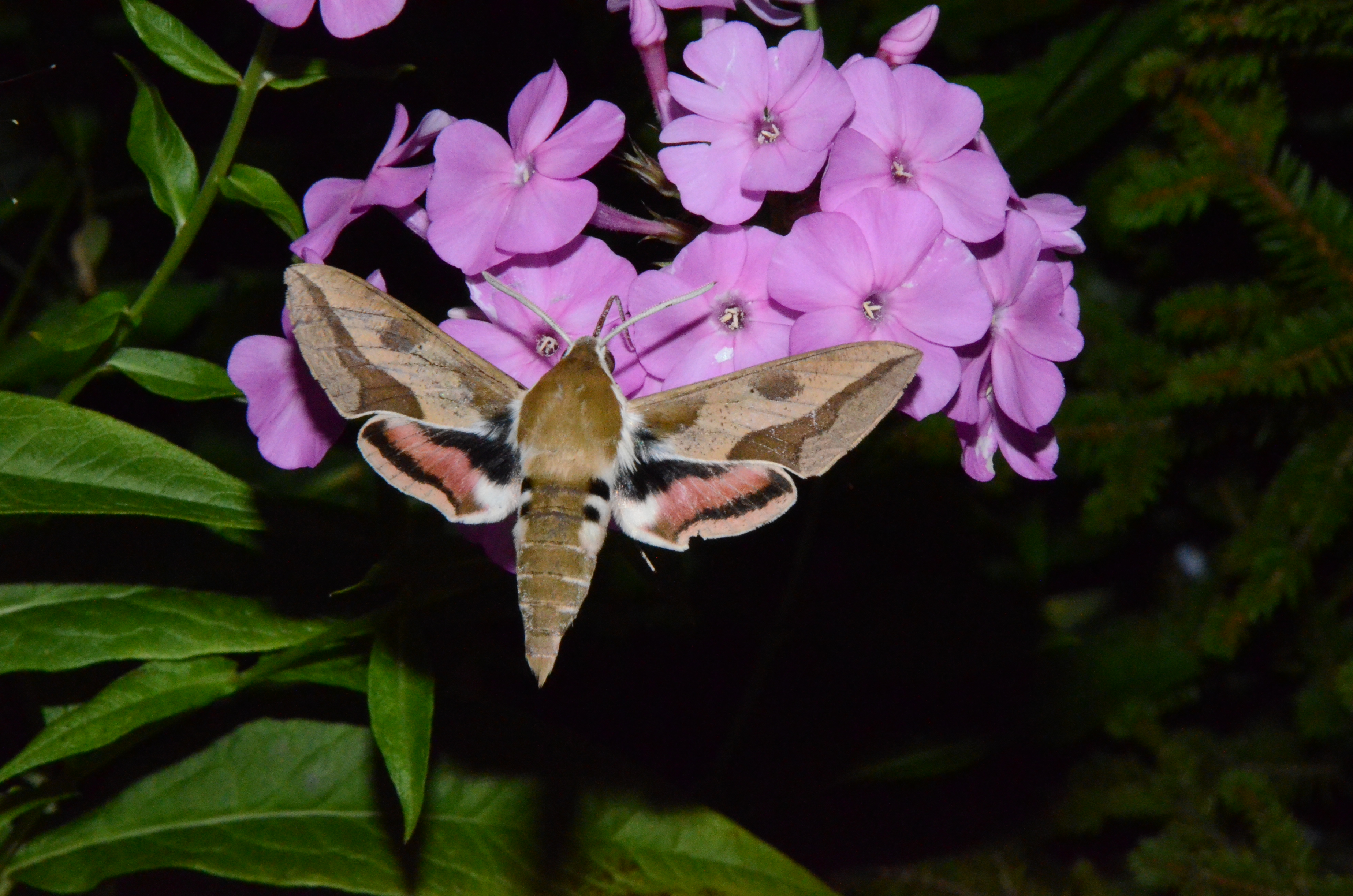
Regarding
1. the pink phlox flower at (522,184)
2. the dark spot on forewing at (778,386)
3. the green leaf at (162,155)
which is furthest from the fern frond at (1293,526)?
the green leaf at (162,155)

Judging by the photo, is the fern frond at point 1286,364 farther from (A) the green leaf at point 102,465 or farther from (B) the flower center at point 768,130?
(A) the green leaf at point 102,465

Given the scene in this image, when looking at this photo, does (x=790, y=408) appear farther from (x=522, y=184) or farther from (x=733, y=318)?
(x=522, y=184)

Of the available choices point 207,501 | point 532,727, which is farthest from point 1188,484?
point 207,501

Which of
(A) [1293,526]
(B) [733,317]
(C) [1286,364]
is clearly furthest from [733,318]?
(A) [1293,526]

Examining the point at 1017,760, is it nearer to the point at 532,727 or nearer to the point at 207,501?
the point at 532,727

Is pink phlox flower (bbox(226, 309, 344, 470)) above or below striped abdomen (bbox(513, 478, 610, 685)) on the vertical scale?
below

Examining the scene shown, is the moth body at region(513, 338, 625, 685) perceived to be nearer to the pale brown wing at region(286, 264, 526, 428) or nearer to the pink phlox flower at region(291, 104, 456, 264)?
the pale brown wing at region(286, 264, 526, 428)

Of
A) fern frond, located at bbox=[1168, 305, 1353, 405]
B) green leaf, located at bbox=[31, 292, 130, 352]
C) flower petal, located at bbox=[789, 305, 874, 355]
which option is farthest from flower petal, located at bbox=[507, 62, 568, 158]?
fern frond, located at bbox=[1168, 305, 1353, 405]
